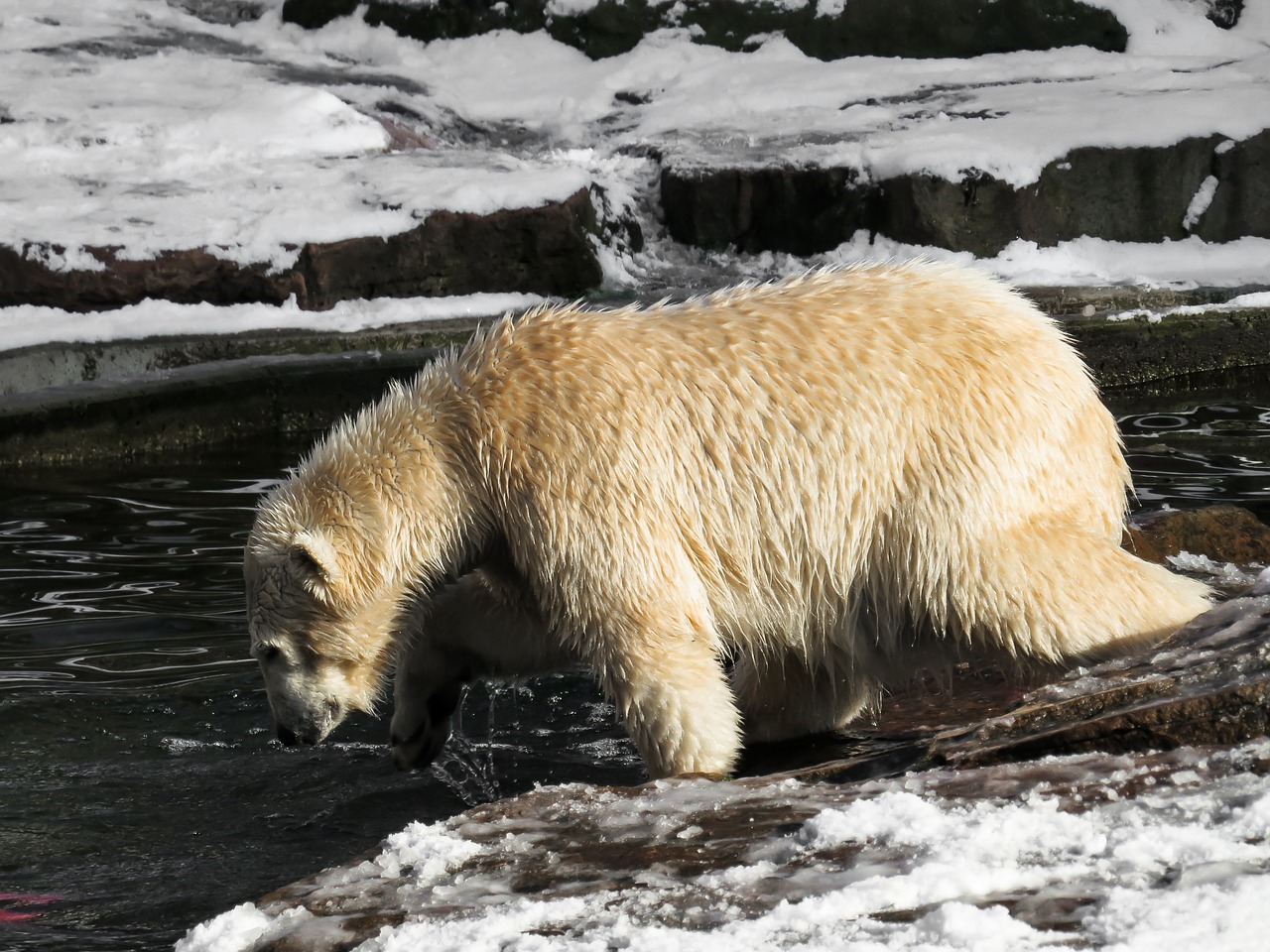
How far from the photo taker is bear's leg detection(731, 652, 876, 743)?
4023 mm

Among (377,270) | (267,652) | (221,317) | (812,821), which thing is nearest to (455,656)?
(267,652)

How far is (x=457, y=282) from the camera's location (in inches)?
334

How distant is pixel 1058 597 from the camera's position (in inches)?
132

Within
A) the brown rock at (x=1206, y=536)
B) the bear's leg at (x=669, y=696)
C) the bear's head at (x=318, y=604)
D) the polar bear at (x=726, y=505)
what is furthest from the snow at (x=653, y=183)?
the brown rock at (x=1206, y=536)

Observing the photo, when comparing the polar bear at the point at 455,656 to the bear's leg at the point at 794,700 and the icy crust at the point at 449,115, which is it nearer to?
the bear's leg at the point at 794,700

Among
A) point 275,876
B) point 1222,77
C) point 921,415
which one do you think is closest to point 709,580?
point 921,415

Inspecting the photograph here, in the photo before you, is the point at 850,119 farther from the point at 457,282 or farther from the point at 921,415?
the point at 921,415

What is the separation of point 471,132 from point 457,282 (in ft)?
9.14

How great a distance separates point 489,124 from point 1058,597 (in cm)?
843

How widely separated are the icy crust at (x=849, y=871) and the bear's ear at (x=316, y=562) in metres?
0.87

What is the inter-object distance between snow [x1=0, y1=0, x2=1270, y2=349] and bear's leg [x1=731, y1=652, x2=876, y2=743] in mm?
4588

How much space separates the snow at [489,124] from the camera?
27.2ft

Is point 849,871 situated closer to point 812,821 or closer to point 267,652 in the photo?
point 812,821

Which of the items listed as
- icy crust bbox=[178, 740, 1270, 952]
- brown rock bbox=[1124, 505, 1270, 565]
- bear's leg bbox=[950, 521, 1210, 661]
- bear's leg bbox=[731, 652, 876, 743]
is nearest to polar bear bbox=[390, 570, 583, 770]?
bear's leg bbox=[731, 652, 876, 743]
